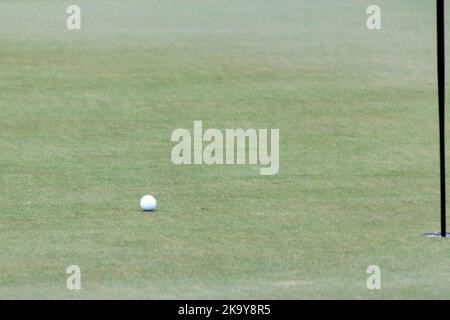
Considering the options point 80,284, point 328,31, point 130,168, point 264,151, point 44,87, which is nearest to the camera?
point 80,284

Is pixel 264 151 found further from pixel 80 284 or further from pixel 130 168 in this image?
pixel 80 284

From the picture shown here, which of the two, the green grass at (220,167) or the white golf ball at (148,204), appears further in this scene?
the white golf ball at (148,204)

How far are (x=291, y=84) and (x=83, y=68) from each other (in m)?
4.79

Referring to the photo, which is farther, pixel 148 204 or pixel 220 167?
pixel 220 167

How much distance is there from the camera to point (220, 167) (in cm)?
1769

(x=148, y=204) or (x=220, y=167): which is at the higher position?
(x=220, y=167)

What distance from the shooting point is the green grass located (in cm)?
1174

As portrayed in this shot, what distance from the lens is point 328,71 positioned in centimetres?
2594

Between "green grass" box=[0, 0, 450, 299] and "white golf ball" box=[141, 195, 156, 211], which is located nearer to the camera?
"green grass" box=[0, 0, 450, 299]

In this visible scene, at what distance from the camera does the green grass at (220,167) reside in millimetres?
Answer: 11742

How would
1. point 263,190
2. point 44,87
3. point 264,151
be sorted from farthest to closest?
1. point 44,87
2. point 264,151
3. point 263,190
